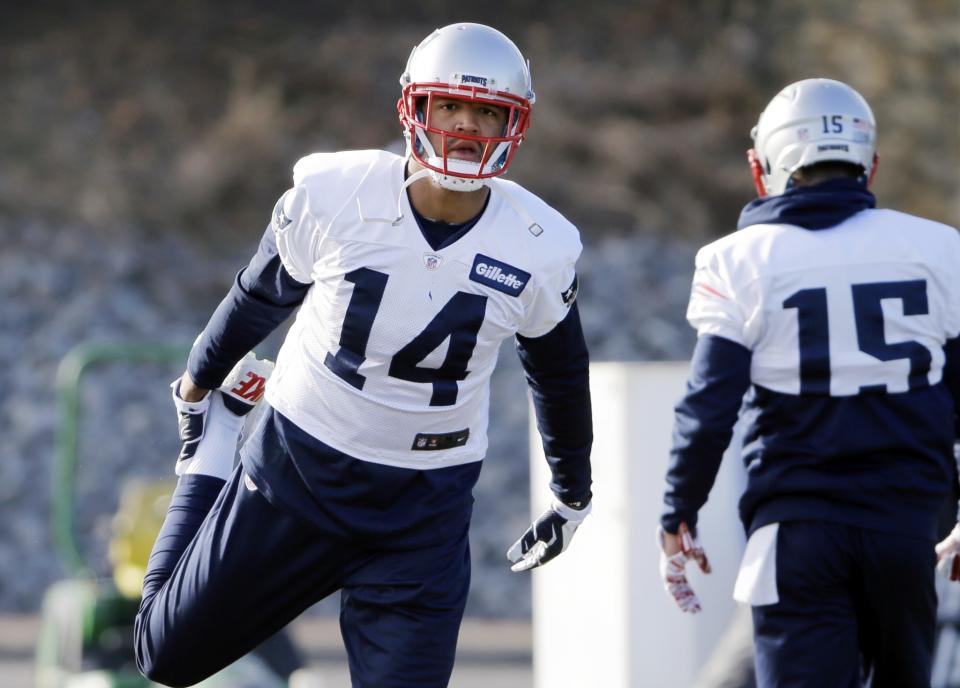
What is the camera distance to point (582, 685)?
22.1ft

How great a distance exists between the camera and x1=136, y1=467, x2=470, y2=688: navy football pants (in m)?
3.58

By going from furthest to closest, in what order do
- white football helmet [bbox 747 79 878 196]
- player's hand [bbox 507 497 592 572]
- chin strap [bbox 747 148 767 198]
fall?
chin strap [bbox 747 148 767 198] < white football helmet [bbox 747 79 878 196] < player's hand [bbox 507 497 592 572]

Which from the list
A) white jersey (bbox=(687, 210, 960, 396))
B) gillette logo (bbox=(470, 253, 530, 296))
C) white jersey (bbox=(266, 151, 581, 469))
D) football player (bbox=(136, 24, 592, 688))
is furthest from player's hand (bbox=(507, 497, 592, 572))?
gillette logo (bbox=(470, 253, 530, 296))

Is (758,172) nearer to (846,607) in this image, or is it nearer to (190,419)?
(846,607)

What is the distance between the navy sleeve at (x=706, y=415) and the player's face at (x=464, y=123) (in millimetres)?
902

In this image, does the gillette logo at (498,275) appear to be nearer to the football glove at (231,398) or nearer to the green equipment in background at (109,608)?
the football glove at (231,398)

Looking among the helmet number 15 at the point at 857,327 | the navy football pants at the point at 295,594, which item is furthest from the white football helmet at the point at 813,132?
the navy football pants at the point at 295,594

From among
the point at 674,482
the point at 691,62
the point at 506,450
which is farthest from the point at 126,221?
the point at 674,482

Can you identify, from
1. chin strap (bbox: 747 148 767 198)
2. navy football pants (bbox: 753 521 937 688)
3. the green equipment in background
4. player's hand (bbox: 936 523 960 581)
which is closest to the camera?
navy football pants (bbox: 753 521 937 688)

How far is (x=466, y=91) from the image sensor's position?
3.41 metres

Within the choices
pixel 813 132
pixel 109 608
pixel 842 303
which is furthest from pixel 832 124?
pixel 109 608

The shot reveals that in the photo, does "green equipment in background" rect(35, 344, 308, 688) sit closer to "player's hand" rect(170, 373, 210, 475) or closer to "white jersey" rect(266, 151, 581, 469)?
"player's hand" rect(170, 373, 210, 475)

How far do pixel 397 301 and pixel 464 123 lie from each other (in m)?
0.42

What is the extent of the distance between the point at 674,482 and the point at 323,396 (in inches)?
41.7
